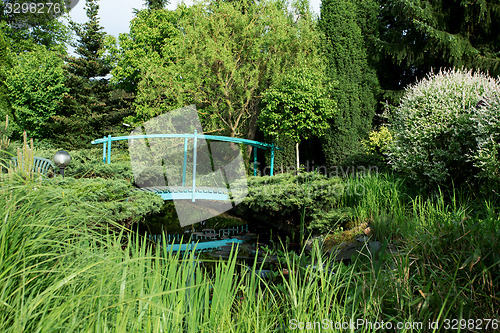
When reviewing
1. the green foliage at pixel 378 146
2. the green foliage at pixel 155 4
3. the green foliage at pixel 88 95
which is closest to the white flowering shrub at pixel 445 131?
the green foliage at pixel 378 146

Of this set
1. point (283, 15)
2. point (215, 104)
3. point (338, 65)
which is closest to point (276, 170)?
point (215, 104)

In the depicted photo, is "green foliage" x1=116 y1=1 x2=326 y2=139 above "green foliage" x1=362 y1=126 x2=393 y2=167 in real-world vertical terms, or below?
above

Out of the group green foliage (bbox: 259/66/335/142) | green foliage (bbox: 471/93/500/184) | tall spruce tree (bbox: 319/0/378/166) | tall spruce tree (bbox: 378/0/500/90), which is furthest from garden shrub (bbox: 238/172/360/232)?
tall spruce tree (bbox: 378/0/500/90)

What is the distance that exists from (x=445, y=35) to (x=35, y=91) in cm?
1591

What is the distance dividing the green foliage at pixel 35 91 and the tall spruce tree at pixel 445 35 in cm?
1342

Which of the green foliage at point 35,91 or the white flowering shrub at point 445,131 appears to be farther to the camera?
the green foliage at point 35,91

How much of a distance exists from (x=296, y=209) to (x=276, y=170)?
4.37m

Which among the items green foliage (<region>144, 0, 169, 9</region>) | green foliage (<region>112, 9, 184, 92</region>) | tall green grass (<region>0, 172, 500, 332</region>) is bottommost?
tall green grass (<region>0, 172, 500, 332</region>)

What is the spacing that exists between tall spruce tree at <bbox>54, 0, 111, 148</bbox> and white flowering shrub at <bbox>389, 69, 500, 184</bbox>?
13.1 m

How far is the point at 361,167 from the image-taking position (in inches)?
263

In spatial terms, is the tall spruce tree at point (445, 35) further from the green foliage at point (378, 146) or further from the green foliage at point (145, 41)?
the green foliage at point (145, 41)

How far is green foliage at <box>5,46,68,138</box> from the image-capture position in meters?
14.9

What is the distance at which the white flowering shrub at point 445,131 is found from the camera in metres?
3.81

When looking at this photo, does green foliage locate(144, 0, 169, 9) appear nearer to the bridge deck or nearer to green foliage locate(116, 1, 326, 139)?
green foliage locate(116, 1, 326, 139)
